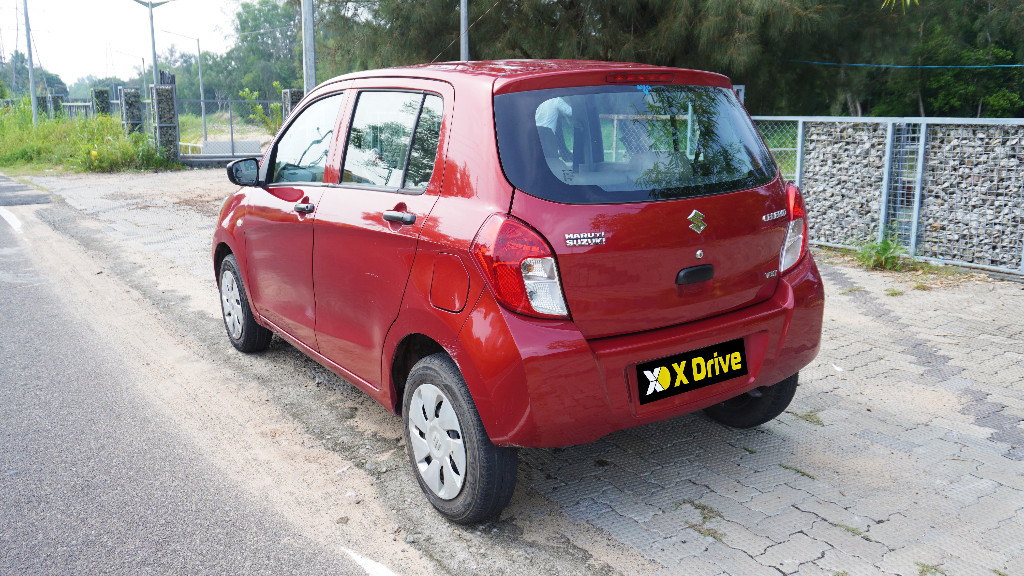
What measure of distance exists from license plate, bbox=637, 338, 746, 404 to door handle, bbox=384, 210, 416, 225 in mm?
1081

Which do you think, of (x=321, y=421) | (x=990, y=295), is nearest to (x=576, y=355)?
(x=321, y=421)

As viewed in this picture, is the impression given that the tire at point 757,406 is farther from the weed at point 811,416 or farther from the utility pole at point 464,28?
the utility pole at point 464,28

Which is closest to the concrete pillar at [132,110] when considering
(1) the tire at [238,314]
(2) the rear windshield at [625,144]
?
(1) the tire at [238,314]

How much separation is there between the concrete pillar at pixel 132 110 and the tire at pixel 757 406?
2287cm

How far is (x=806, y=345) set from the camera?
356cm

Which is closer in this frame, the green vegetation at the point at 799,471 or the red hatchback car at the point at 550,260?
the red hatchback car at the point at 550,260

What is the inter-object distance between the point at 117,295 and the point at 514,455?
5746 mm

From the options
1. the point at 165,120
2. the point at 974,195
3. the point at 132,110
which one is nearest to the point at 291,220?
the point at 974,195

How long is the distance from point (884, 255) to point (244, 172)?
6.38 m

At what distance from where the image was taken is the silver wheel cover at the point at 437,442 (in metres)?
3.22

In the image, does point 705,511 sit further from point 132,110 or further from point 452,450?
point 132,110

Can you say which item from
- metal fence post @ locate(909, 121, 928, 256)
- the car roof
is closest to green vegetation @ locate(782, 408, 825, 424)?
the car roof

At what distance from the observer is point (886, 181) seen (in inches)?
344

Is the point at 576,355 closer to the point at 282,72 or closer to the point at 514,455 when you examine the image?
the point at 514,455
